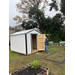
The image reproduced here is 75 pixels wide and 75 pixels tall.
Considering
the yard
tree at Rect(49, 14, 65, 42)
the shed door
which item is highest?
tree at Rect(49, 14, 65, 42)

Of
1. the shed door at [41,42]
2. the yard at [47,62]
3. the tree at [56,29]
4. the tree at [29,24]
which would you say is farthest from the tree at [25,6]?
the yard at [47,62]

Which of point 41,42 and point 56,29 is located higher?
point 56,29

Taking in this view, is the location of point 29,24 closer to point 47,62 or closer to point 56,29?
point 56,29

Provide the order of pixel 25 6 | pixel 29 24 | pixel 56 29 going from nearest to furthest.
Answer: pixel 56 29 → pixel 29 24 → pixel 25 6

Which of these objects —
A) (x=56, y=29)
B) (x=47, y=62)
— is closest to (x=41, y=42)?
(x=47, y=62)

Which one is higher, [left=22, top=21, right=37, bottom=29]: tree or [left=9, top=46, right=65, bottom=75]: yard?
[left=22, top=21, right=37, bottom=29]: tree

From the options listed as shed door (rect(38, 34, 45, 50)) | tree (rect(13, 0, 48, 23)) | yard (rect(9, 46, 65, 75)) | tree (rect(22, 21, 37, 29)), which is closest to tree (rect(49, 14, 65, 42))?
tree (rect(22, 21, 37, 29))

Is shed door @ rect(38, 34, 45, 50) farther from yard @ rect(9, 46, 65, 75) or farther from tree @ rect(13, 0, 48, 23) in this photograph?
tree @ rect(13, 0, 48, 23)

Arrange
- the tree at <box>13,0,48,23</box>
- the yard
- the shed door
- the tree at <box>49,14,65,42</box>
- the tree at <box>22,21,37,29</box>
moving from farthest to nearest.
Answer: the tree at <box>13,0,48,23</box>
the tree at <box>22,21,37,29</box>
the tree at <box>49,14,65,42</box>
the shed door
the yard

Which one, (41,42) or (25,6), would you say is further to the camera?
(25,6)
